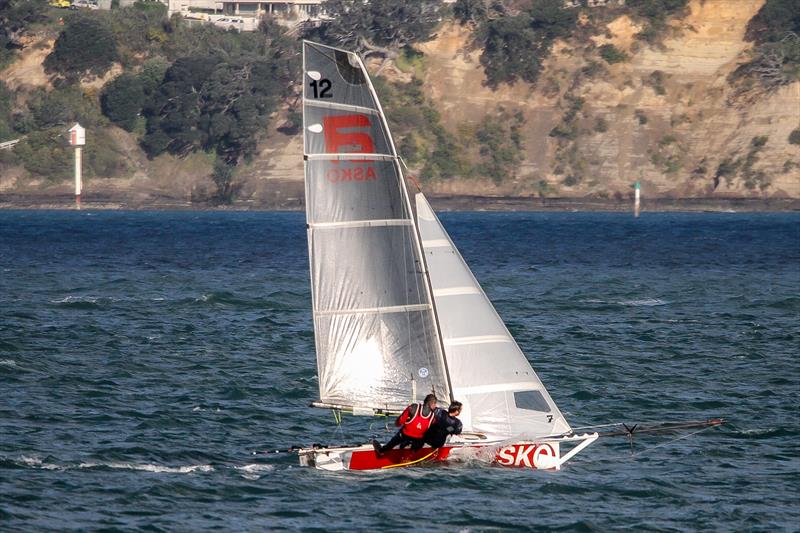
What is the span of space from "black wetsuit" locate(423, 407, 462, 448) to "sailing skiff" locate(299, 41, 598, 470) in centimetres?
51

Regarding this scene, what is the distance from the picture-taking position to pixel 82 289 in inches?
2359

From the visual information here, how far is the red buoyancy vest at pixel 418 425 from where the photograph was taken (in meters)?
23.1

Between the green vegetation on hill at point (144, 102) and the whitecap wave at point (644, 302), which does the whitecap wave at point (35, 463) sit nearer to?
the whitecap wave at point (644, 302)

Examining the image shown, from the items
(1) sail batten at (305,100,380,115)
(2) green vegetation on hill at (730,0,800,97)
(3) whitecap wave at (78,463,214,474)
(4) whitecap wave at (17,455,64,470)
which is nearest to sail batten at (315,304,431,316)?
(1) sail batten at (305,100,380,115)

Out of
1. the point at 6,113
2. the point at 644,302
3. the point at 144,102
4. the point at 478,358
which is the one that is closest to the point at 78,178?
the point at 144,102

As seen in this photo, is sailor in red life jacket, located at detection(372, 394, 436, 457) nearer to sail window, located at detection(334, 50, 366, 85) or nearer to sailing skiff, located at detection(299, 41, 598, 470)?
sailing skiff, located at detection(299, 41, 598, 470)

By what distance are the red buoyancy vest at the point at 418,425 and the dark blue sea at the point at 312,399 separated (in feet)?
3.55

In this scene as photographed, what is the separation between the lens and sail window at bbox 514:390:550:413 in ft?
78.9

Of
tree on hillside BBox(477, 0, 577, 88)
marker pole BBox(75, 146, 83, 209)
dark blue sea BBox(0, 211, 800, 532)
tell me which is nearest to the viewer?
dark blue sea BBox(0, 211, 800, 532)

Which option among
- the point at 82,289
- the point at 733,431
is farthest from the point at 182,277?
the point at 733,431

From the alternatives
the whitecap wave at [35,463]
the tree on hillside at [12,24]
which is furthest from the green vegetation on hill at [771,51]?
the whitecap wave at [35,463]

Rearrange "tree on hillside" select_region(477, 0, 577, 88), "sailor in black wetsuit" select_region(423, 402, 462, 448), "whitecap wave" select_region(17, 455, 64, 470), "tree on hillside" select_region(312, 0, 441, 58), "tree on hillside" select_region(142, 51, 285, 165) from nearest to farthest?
"sailor in black wetsuit" select_region(423, 402, 462, 448)
"whitecap wave" select_region(17, 455, 64, 470)
"tree on hillside" select_region(142, 51, 285, 165)
"tree on hillside" select_region(477, 0, 577, 88)
"tree on hillside" select_region(312, 0, 441, 58)

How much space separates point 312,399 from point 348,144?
1111 centimetres

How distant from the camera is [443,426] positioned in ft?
75.5
